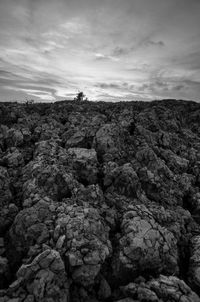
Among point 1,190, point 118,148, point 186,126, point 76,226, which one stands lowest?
point 76,226

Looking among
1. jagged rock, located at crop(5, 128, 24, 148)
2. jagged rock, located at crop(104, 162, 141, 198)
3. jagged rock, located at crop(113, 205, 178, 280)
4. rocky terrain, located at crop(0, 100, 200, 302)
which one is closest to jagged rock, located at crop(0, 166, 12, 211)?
rocky terrain, located at crop(0, 100, 200, 302)

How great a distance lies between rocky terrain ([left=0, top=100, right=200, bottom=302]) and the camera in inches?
469

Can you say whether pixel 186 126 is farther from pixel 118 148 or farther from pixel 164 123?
pixel 118 148

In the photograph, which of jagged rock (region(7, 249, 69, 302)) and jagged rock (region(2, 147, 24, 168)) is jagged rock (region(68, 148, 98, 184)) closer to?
jagged rock (region(2, 147, 24, 168))

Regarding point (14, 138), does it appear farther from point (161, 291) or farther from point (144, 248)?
point (161, 291)

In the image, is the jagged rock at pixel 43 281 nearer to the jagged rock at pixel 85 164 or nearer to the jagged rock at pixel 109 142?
→ the jagged rock at pixel 85 164

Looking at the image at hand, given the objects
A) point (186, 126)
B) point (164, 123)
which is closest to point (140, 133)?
point (164, 123)

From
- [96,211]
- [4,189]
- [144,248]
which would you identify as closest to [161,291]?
[144,248]

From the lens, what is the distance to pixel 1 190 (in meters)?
16.3

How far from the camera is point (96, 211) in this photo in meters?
15.4

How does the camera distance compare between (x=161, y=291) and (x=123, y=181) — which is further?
(x=123, y=181)

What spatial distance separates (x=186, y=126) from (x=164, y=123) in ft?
20.7

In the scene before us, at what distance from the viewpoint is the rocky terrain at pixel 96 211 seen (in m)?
11.9

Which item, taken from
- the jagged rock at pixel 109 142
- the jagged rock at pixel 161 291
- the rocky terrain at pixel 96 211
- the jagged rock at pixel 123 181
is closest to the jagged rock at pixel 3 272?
the rocky terrain at pixel 96 211
